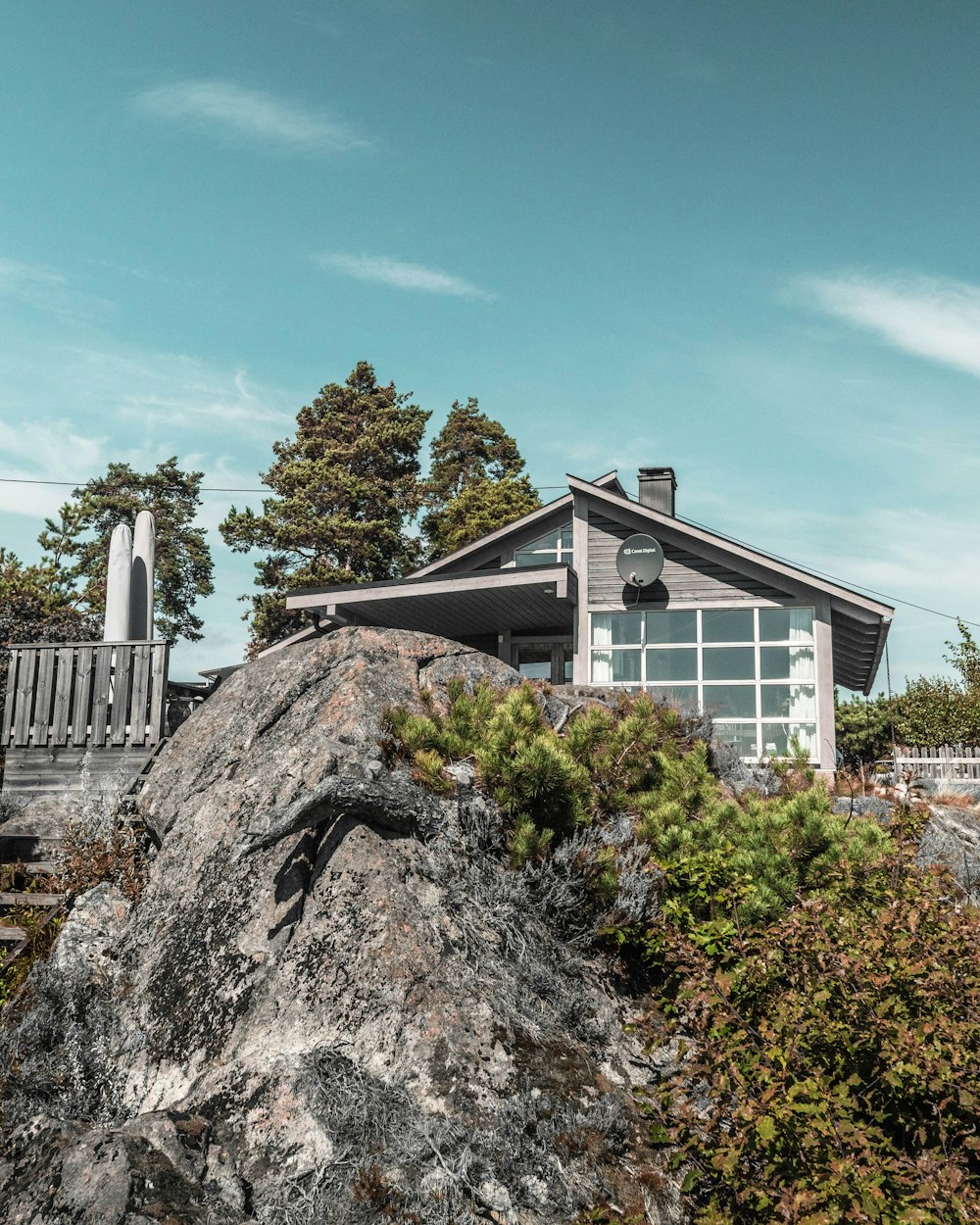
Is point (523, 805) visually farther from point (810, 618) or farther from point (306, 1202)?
point (810, 618)

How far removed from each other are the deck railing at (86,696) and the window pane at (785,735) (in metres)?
8.91

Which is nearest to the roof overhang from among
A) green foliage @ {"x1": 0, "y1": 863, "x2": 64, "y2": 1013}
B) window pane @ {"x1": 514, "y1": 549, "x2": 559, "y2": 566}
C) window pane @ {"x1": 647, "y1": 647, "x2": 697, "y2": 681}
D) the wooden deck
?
window pane @ {"x1": 514, "y1": 549, "x2": 559, "y2": 566}

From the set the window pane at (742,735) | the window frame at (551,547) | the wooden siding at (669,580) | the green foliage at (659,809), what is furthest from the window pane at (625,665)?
the green foliage at (659,809)

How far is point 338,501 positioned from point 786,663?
2040 centimetres

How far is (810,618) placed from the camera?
15.0 meters

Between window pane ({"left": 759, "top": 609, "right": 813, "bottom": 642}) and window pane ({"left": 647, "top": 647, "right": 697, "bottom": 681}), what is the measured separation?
1148 millimetres

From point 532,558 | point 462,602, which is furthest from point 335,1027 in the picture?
Answer: point 532,558

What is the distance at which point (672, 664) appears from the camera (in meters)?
15.6

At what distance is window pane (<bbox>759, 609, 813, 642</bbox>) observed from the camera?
49.1 feet

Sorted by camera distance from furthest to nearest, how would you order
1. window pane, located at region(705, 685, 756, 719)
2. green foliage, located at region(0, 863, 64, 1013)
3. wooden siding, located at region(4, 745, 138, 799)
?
window pane, located at region(705, 685, 756, 719) → wooden siding, located at region(4, 745, 138, 799) → green foliage, located at region(0, 863, 64, 1013)

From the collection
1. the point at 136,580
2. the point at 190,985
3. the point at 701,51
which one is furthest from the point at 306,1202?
the point at 701,51

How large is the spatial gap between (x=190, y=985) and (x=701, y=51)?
10.3 m

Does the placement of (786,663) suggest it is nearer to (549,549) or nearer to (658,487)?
(658,487)

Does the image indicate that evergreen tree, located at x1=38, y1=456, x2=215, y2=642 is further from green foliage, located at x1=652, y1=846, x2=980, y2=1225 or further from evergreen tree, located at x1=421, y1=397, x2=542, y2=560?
green foliage, located at x1=652, y1=846, x2=980, y2=1225
